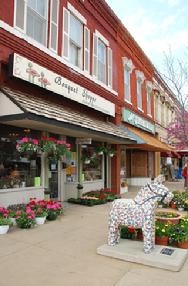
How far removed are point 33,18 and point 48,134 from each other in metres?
3.77

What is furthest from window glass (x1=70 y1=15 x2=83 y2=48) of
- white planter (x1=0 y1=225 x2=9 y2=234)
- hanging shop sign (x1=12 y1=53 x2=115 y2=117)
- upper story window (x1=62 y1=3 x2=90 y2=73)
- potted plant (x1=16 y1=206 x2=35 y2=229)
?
white planter (x1=0 y1=225 x2=9 y2=234)

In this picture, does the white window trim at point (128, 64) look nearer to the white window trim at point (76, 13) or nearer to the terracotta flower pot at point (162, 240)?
the white window trim at point (76, 13)

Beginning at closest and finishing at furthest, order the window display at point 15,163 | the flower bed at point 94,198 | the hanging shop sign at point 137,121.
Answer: the window display at point 15,163, the flower bed at point 94,198, the hanging shop sign at point 137,121

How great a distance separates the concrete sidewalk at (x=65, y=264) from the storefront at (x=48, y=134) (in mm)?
2166

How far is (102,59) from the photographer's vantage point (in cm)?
1333

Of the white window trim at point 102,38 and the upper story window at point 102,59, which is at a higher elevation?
the white window trim at point 102,38

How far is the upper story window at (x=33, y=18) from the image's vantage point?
8125 mm

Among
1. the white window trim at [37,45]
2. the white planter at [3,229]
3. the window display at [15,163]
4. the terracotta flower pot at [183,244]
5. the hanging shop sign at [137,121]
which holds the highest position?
the white window trim at [37,45]

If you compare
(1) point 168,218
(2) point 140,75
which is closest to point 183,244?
(1) point 168,218

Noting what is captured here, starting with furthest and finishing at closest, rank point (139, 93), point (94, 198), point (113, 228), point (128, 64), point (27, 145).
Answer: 1. point (139, 93)
2. point (128, 64)
3. point (94, 198)
4. point (27, 145)
5. point (113, 228)

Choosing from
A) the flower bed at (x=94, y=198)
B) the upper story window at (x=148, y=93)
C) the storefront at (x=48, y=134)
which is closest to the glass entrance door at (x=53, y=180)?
the storefront at (x=48, y=134)

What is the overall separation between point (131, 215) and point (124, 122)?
10.1 meters

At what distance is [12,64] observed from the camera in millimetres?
7426

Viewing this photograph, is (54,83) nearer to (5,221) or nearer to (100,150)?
(100,150)
